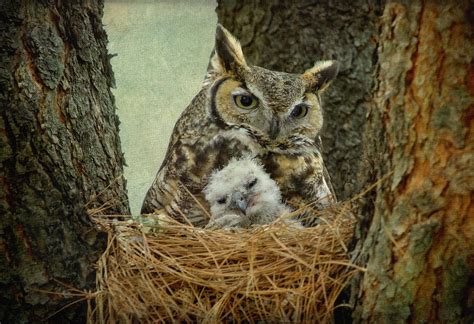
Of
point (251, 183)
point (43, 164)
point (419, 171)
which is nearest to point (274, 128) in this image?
point (251, 183)

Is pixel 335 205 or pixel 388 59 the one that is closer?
pixel 388 59

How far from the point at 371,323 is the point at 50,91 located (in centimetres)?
96

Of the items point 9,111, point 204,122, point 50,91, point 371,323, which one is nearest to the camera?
point 371,323

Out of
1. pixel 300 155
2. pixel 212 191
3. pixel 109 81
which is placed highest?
pixel 109 81

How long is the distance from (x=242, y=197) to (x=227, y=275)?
0.41m

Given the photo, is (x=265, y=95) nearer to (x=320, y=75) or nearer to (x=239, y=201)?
(x=320, y=75)

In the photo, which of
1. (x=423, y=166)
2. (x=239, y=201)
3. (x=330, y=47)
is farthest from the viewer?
(x=330, y=47)

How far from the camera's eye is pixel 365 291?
1229 mm

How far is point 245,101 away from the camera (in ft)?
6.48

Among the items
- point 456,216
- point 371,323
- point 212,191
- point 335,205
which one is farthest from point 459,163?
point 212,191

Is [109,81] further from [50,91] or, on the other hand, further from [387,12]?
[387,12]

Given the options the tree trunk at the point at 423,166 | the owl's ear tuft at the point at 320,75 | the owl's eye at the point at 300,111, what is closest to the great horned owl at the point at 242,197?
the owl's eye at the point at 300,111

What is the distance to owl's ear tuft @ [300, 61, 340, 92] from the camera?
6.63 feet

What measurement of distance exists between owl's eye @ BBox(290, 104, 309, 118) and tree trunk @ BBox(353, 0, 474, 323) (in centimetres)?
79
